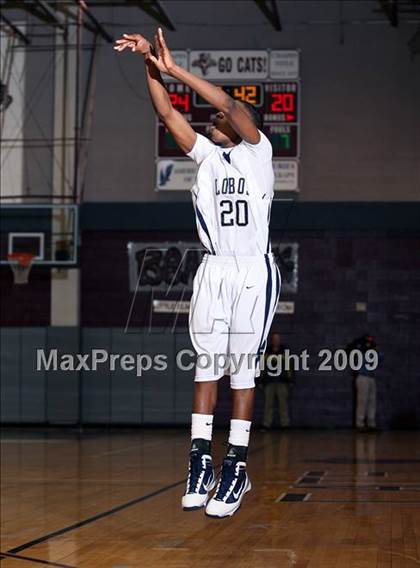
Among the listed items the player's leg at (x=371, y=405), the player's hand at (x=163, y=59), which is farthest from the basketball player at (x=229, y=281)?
the player's leg at (x=371, y=405)

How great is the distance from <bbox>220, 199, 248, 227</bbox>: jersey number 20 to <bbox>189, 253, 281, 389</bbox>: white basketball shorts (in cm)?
23

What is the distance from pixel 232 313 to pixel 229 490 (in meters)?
1.04

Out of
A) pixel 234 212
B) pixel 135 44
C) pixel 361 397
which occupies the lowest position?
pixel 361 397

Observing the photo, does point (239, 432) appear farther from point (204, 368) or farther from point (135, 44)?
point (135, 44)

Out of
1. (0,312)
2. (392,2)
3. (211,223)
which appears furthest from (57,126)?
(211,223)

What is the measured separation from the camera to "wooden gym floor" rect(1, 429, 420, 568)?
539 inches

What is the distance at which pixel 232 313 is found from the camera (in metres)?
6.93

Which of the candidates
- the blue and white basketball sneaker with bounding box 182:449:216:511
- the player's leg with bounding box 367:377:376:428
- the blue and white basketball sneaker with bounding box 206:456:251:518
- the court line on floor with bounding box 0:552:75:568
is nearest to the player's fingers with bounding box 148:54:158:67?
the blue and white basketball sneaker with bounding box 182:449:216:511

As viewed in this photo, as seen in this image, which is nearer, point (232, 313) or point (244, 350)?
point (244, 350)

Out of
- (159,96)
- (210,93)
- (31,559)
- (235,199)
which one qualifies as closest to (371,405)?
(31,559)

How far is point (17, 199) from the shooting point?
32.0 metres

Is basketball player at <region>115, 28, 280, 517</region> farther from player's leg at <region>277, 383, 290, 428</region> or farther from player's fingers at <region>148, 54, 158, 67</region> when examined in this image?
player's leg at <region>277, 383, 290, 428</region>

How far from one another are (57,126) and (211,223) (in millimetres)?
25599

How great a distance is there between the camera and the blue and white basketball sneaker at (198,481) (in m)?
6.63
